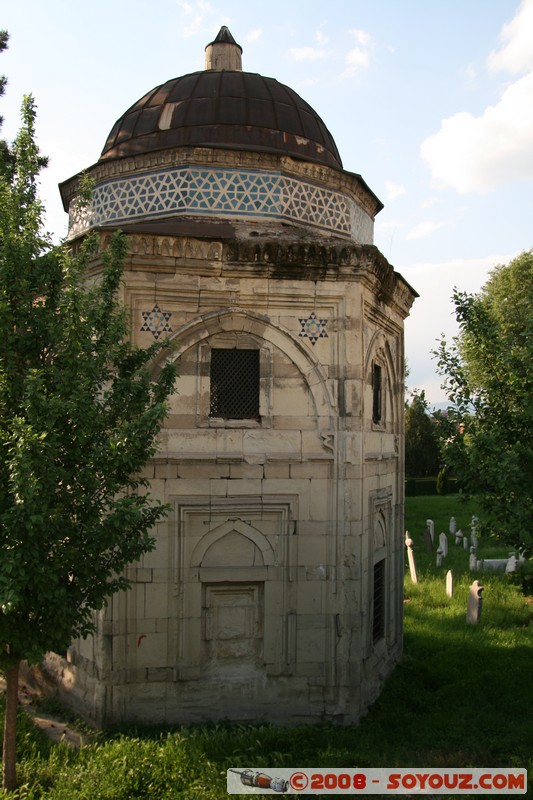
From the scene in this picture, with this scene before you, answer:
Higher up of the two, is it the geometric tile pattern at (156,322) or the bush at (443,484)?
the geometric tile pattern at (156,322)

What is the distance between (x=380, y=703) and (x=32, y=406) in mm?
6255

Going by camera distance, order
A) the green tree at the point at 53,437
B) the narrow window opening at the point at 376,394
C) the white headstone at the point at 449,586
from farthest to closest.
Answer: the white headstone at the point at 449,586, the narrow window opening at the point at 376,394, the green tree at the point at 53,437

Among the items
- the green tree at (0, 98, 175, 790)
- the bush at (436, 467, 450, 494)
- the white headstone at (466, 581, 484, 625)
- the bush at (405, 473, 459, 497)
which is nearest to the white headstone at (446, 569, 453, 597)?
the white headstone at (466, 581, 484, 625)

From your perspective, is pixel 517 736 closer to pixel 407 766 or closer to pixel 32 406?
pixel 407 766

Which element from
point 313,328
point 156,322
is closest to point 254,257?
point 313,328

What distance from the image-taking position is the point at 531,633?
11.4m

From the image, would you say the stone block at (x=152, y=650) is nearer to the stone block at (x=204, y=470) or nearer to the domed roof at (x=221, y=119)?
the stone block at (x=204, y=470)

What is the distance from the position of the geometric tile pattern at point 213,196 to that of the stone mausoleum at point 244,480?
0.13ft

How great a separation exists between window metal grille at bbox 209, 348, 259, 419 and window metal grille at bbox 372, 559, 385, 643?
125 inches

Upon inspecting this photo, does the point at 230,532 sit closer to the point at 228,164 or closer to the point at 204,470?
the point at 204,470

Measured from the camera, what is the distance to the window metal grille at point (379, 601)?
30.9ft

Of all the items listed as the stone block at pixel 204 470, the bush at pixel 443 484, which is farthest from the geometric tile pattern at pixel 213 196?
the bush at pixel 443 484

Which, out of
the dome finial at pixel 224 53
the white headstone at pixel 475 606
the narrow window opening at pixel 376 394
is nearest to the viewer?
the narrow window opening at pixel 376 394

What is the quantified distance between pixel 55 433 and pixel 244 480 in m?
3.17
